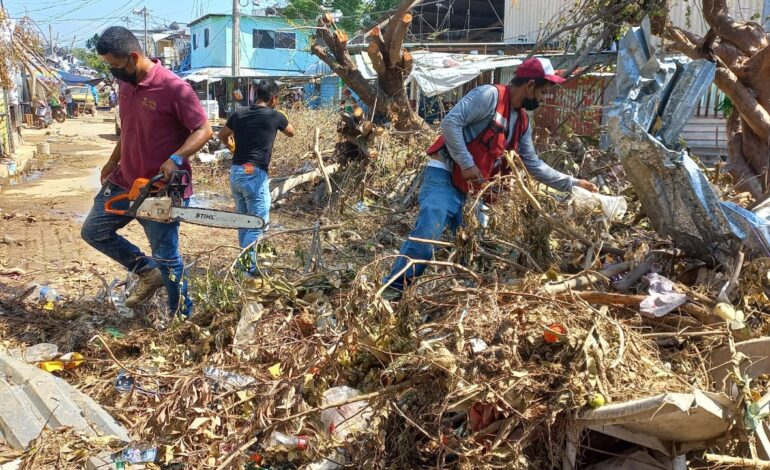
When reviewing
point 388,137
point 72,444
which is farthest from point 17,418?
point 388,137

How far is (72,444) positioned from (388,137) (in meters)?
6.14

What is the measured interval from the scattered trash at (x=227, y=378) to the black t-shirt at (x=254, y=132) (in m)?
2.41

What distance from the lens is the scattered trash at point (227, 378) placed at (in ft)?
9.82

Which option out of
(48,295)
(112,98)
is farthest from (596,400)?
(112,98)

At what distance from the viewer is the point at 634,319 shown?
2.71 meters

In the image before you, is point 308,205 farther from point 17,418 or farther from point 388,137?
point 17,418

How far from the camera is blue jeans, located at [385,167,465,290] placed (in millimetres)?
3727

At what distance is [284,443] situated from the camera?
8.68 ft

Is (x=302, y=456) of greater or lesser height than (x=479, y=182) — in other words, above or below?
below

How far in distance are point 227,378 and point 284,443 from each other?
54 centimetres

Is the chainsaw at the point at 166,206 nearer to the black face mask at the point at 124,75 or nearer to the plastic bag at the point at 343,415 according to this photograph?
the black face mask at the point at 124,75

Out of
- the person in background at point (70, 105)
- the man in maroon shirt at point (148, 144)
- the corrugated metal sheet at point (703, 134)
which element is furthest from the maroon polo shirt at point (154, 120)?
the person in background at point (70, 105)

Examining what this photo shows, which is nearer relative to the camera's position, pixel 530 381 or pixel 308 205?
pixel 530 381

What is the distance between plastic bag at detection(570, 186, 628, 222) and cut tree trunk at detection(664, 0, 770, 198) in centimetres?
185
